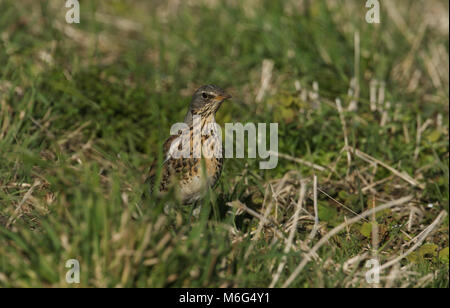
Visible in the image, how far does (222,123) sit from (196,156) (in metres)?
2.16

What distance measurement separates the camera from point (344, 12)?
930 cm

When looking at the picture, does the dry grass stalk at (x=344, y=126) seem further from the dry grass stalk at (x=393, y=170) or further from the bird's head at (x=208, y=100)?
the bird's head at (x=208, y=100)

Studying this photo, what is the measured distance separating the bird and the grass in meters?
0.19

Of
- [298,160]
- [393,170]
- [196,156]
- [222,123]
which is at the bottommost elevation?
[196,156]

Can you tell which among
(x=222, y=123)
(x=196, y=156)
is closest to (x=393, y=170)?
(x=222, y=123)

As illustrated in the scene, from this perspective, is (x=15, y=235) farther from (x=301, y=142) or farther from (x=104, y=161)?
(x=301, y=142)

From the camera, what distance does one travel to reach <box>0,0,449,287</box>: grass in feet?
14.0

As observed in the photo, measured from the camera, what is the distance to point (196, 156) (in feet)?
19.1

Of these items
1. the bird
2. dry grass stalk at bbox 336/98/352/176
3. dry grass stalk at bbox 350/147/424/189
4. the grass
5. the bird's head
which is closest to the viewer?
the grass

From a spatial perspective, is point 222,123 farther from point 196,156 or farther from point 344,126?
→ point 196,156

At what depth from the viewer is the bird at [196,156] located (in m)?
5.77

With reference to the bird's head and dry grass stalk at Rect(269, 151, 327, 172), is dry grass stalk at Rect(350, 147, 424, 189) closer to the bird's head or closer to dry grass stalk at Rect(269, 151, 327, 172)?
dry grass stalk at Rect(269, 151, 327, 172)

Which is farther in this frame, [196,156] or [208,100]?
[208,100]

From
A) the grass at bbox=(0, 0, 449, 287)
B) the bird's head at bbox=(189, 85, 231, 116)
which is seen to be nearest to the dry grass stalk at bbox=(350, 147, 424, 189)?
the grass at bbox=(0, 0, 449, 287)
